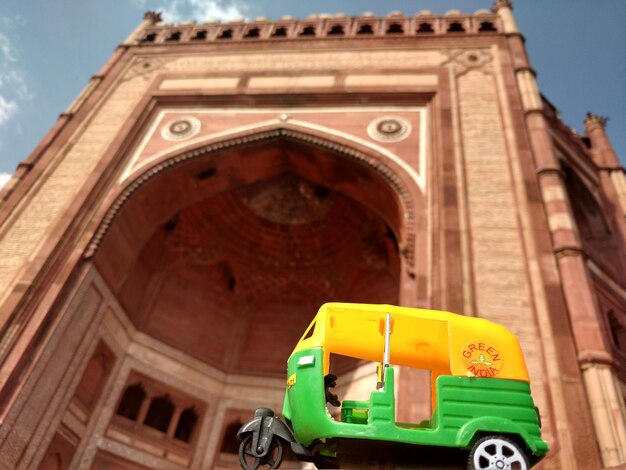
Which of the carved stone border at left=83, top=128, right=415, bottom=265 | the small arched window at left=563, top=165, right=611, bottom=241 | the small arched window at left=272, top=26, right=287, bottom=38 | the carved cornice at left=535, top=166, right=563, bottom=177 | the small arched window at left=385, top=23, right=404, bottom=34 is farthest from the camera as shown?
the small arched window at left=272, top=26, right=287, bottom=38

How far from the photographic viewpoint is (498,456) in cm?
303

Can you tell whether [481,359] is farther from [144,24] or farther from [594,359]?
[144,24]

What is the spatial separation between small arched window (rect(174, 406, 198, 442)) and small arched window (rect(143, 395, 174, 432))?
0.78 ft

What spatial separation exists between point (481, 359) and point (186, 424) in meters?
7.81

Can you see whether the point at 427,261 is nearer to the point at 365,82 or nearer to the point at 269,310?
the point at 365,82

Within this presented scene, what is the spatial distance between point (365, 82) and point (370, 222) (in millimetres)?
2720

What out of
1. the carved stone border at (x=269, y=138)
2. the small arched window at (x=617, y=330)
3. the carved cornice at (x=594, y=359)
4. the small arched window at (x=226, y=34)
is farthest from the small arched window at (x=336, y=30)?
the carved cornice at (x=594, y=359)

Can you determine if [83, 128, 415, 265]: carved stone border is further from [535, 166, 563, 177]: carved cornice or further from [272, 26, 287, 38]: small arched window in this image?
[272, 26, 287, 38]: small arched window

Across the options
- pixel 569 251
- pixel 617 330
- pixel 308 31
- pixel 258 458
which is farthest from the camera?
pixel 308 31

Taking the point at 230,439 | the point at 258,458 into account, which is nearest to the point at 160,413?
the point at 230,439

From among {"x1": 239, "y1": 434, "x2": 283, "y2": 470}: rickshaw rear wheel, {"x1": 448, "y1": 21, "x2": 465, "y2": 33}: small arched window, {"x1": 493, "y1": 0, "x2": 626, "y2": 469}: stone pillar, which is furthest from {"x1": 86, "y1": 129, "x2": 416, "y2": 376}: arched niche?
{"x1": 239, "y1": 434, "x2": 283, "y2": 470}: rickshaw rear wheel

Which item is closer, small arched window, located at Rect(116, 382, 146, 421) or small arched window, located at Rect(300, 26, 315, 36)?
small arched window, located at Rect(116, 382, 146, 421)

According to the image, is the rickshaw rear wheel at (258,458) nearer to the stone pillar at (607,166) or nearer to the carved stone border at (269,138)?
the carved stone border at (269,138)

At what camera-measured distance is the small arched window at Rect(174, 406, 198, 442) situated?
966cm
